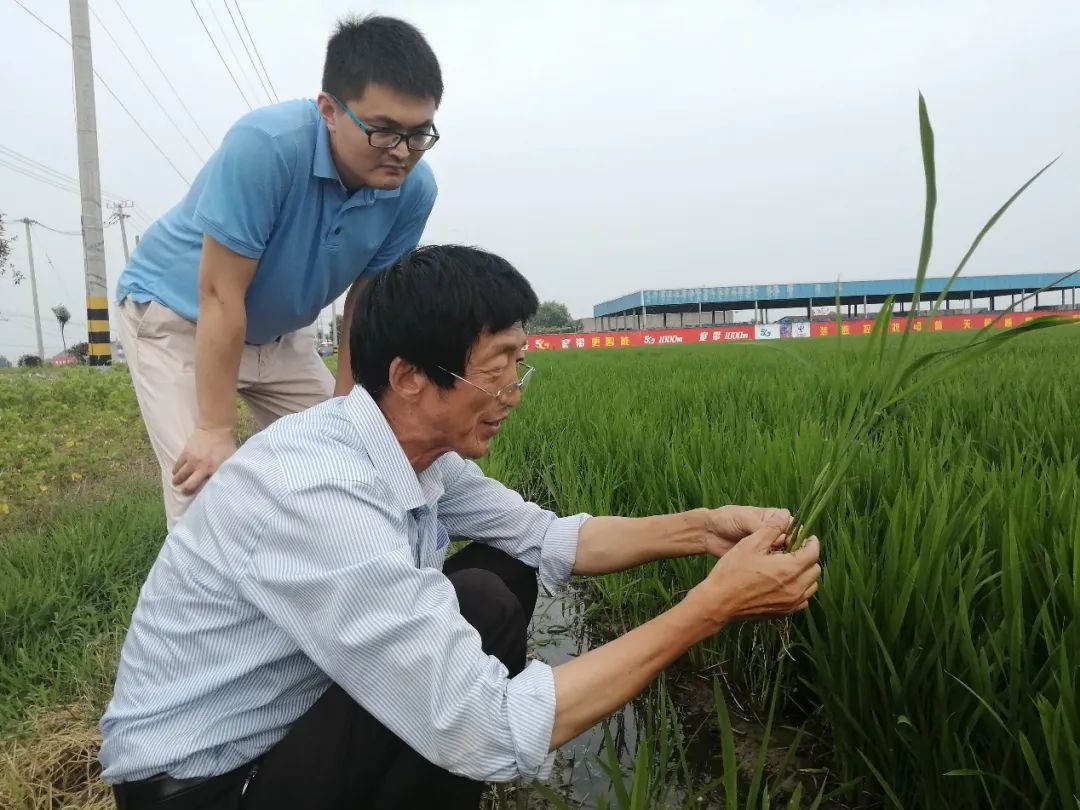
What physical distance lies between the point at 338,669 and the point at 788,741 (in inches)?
37.9

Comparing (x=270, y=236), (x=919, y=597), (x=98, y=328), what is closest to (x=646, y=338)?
(x=98, y=328)

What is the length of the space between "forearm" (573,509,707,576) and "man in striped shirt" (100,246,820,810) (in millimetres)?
316

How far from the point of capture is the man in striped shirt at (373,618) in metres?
0.88

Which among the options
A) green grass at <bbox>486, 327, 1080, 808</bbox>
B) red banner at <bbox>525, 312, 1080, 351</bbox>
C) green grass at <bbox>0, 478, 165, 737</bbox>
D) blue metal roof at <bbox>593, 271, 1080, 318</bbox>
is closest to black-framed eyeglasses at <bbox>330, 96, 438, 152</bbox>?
green grass at <bbox>486, 327, 1080, 808</bbox>

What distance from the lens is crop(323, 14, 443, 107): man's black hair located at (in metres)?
1.44

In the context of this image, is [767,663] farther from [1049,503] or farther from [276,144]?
[276,144]

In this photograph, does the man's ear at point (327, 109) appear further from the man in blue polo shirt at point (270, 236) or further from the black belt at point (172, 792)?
the black belt at point (172, 792)

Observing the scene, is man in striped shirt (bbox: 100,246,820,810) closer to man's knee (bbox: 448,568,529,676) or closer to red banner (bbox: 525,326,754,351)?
man's knee (bbox: 448,568,529,676)

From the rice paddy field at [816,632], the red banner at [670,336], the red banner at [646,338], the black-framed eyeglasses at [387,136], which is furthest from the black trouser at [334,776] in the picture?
the red banner at [646,338]

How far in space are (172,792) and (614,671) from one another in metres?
0.58

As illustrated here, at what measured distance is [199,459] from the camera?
149 centimetres

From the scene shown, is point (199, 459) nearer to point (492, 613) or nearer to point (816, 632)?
point (492, 613)

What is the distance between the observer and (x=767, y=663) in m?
1.54

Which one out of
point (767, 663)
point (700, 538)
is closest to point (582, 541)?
point (700, 538)
